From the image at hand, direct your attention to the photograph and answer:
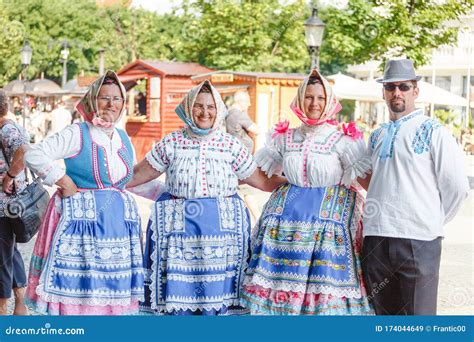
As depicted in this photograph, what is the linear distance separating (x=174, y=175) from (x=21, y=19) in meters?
22.2

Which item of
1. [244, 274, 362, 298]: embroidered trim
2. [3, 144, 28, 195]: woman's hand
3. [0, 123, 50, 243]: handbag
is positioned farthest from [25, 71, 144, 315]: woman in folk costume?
[244, 274, 362, 298]: embroidered trim

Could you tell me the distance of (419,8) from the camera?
576 inches

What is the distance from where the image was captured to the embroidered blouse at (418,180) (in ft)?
13.2

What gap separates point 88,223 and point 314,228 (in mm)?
1257

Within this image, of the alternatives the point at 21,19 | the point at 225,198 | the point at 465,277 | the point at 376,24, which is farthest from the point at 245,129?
the point at 21,19

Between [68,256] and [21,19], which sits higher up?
[21,19]

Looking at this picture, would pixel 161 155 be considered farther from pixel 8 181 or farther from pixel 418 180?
pixel 418 180

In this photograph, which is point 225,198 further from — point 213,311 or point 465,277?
point 465,277

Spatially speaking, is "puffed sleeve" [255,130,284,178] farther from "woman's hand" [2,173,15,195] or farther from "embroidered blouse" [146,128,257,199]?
"woman's hand" [2,173,15,195]

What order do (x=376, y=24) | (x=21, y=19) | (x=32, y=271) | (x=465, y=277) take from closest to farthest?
(x=32, y=271) < (x=465, y=277) < (x=376, y=24) < (x=21, y=19)

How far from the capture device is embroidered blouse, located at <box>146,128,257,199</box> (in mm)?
4523

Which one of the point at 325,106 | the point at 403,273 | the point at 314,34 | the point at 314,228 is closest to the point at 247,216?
the point at 314,228

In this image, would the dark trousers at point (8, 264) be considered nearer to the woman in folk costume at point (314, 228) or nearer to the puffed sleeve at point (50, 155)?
the puffed sleeve at point (50, 155)

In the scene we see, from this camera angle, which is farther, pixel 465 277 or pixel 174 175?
pixel 465 277
